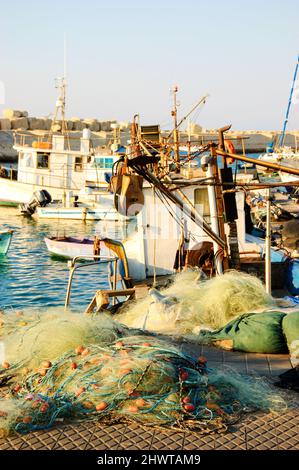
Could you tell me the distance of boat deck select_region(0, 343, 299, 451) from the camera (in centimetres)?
423

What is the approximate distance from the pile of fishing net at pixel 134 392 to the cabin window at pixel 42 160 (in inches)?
1083

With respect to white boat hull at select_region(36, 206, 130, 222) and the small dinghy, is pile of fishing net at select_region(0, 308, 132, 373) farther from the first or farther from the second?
white boat hull at select_region(36, 206, 130, 222)

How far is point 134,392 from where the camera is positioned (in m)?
4.82

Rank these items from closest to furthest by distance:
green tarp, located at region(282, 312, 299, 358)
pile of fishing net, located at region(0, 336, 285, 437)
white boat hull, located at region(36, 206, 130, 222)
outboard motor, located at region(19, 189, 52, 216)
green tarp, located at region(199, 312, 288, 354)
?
pile of fishing net, located at region(0, 336, 285, 437) < green tarp, located at region(282, 312, 299, 358) < green tarp, located at region(199, 312, 288, 354) < white boat hull, located at region(36, 206, 130, 222) < outboard motor, located at region(19, 189, 52, 216)

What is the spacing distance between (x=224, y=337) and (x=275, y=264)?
218 inches

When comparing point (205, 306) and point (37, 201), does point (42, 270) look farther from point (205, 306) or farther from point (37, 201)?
point (205, 306)

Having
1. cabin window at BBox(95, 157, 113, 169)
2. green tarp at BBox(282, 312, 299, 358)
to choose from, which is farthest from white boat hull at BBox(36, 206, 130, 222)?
green tarp at BBox(282, 312, 299, 358)

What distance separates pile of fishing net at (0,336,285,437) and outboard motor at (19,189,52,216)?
25.2 m

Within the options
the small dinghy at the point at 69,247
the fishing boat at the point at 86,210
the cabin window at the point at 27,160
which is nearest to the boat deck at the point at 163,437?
the small dinghy at the point at 69,247

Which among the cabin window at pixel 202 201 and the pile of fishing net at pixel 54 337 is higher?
the cabin window at pixel 202 201

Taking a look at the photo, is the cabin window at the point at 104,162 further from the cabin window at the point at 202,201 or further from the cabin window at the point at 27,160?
the cabin window at the point at 202,201

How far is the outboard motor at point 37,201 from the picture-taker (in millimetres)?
30047

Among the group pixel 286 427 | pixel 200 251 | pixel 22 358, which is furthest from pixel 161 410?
pixel 200 251
